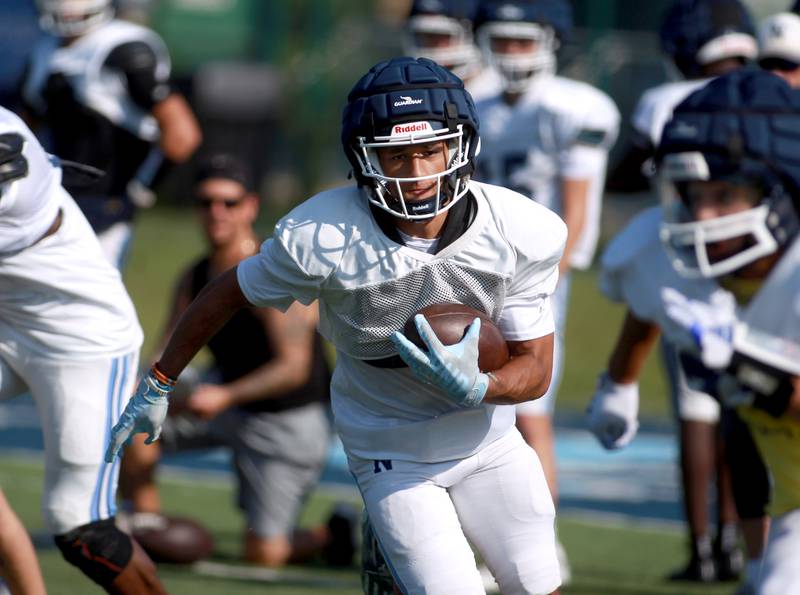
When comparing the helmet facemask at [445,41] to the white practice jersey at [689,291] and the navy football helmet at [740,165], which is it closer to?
the white practice jersey at [689,291]

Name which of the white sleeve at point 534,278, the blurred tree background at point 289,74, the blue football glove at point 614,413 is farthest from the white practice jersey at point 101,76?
the blurred tree background at point 289,74

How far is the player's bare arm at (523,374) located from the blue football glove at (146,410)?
0.85m

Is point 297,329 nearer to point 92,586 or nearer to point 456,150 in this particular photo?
point 92,586

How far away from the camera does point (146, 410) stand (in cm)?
389

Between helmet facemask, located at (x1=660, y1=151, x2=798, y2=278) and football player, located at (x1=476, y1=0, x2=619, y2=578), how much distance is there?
8.31ft

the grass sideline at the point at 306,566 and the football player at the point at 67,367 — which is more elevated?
the football player at the point at 67,367

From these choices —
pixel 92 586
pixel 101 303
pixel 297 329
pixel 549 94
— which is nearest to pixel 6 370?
pixel 101 303

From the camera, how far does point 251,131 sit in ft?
57.7

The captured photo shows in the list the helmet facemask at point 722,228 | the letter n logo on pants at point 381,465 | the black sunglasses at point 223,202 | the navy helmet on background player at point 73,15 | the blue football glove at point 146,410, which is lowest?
the black sunglasses at point 223,202

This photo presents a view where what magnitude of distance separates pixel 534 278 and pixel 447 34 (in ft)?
10.4

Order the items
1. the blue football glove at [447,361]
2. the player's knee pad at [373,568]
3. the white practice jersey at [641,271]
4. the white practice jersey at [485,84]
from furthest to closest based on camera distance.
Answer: the white practice jersey at [485,84]
the white practice jersey at [641,271]
the player's knee pad at [373,568]
the blue football glove at [447,361]

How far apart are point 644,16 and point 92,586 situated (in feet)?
38.2

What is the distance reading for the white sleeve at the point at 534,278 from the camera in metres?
3.72

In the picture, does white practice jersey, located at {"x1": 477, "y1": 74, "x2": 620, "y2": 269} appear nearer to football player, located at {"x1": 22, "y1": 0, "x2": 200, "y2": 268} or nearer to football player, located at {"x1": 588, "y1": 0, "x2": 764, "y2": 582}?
football player, located at {"x1": 588, "y1": 0, "x2": 764, "y2": 582}
